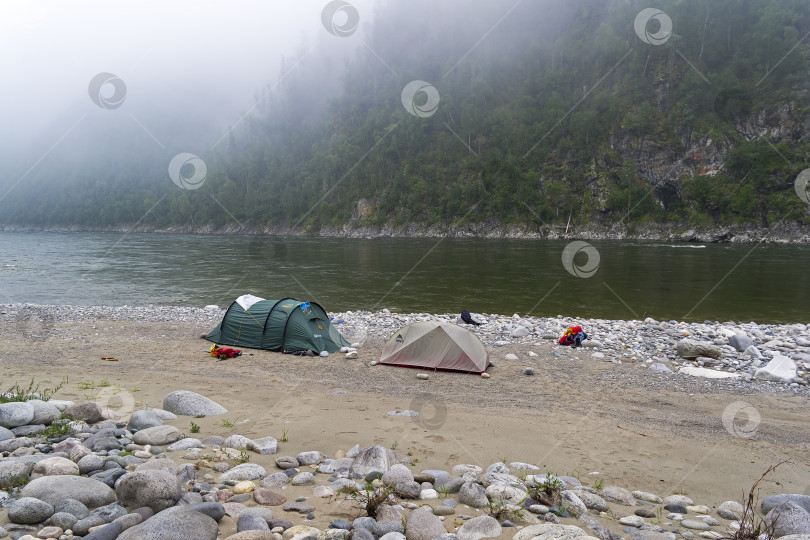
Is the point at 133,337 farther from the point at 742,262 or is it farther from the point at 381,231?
the point at 381,231

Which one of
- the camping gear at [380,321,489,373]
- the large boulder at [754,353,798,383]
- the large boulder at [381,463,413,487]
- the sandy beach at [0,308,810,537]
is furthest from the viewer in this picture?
the camping gear at [380,321,489,373]

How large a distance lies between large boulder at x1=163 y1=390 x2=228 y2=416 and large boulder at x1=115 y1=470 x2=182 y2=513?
11.6 feet

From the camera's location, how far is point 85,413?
6.88m

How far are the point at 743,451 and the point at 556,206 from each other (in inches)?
3618

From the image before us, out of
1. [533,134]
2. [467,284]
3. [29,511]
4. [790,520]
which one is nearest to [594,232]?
[533,134]

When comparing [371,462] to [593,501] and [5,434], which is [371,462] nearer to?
[593,501]

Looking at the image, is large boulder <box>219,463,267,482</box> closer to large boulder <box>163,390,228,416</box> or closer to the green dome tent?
large boulder <box>163,390,228,416</box>

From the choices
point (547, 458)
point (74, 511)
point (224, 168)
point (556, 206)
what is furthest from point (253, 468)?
point (224, 168)

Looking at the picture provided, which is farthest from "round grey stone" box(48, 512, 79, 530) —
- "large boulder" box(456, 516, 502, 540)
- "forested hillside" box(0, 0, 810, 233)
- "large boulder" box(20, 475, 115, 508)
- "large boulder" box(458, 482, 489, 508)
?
"forested hillside" box(0, 0, 810, 233)

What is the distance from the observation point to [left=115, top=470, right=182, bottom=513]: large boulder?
4195 mm

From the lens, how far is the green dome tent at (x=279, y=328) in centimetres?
1301

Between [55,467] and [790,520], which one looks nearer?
[790,520]

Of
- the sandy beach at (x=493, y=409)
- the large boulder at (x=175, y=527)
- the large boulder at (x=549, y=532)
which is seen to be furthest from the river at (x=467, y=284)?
the large boulder at (x=175, y=527)

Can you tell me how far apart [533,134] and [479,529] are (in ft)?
393
